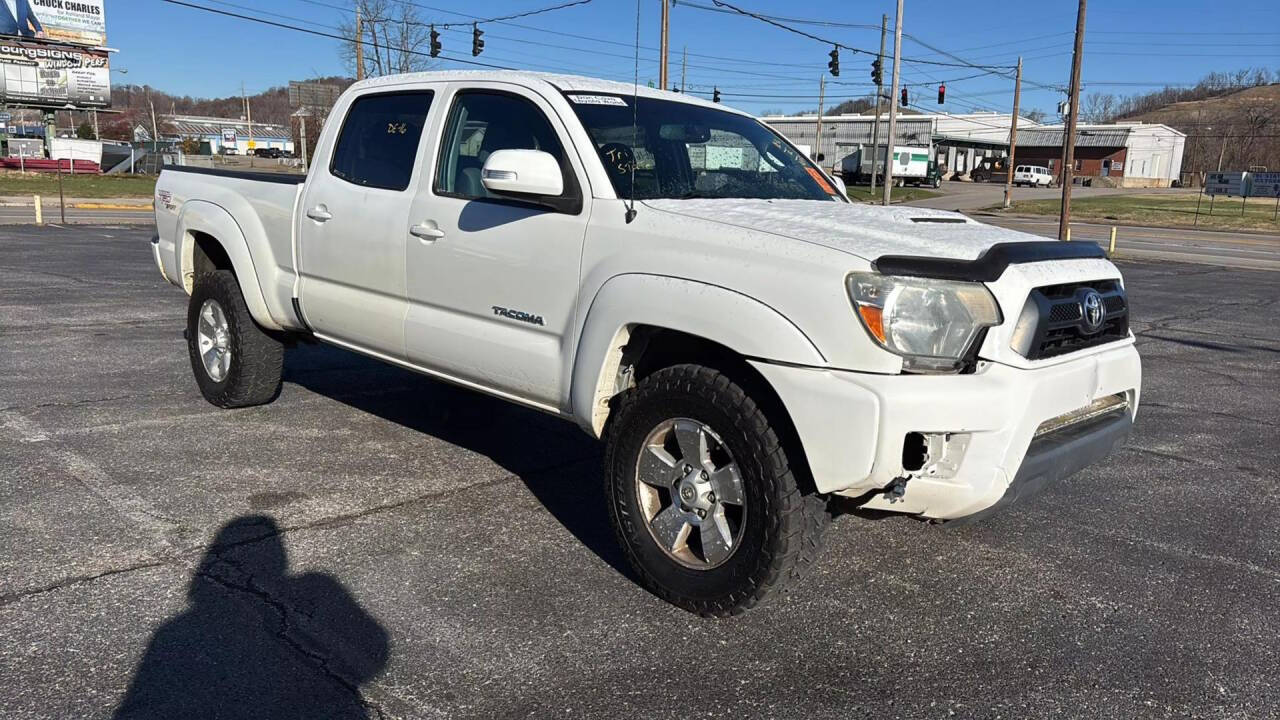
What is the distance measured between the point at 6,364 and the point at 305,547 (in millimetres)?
4580

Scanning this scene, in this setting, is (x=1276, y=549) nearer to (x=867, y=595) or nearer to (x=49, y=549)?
(x=867, y=595)

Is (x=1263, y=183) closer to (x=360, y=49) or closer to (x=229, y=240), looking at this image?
(x=360, y=49)

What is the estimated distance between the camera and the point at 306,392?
674cm

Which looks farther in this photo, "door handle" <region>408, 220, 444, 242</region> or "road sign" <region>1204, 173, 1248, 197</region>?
"road sign" <region>1204, 173, 1248, 197</region>

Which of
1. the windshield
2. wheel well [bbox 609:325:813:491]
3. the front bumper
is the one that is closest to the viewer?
the front bumper

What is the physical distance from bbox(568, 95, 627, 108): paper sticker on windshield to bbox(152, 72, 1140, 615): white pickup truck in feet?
0.06

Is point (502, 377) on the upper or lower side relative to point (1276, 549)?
upper

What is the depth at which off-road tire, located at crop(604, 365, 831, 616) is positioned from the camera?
321 centimetres

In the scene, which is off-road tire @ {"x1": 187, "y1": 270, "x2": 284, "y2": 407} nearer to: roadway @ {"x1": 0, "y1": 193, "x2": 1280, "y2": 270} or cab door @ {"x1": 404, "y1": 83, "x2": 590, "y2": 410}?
cab door @ {"x1": 404, "y1": 83, "x2": 590, "y2": 410}

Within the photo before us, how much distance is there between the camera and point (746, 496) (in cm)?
332

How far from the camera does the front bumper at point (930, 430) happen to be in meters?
2.99

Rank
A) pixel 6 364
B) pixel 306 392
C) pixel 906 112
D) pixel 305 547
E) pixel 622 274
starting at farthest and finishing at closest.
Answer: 1. pixel 906 112
2. pixel 6 364
3. pixel 306 392
4. pixel 305 547
5. pixel 622 274

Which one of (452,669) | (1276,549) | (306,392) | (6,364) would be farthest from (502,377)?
(6,364)

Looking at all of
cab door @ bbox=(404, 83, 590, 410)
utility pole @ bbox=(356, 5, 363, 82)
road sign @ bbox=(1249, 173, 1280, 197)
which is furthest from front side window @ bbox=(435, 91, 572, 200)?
road sign @ bbox=(1249, 173, 1280, 197)
